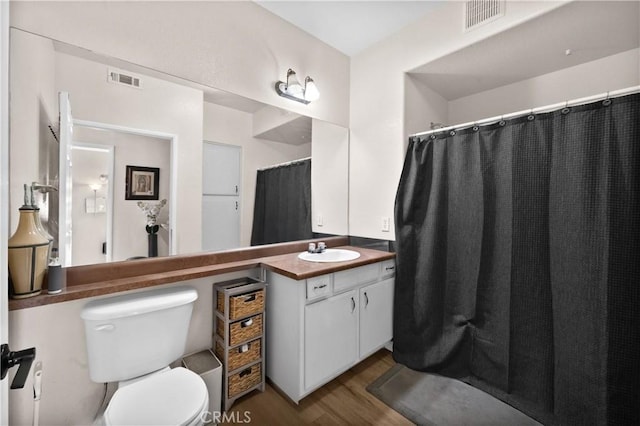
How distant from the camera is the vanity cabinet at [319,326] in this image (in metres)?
1.70

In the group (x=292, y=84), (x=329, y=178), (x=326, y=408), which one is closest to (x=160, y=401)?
(x=326, y=408)

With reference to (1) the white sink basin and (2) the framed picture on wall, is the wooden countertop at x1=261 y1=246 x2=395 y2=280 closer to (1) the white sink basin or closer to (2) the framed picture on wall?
(1) the white sink basin

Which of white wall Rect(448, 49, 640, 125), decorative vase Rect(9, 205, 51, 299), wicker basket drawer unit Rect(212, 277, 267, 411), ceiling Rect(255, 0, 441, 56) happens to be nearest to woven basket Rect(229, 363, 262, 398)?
wicker basket drawer unit Rect(212, 277, 267, 411)

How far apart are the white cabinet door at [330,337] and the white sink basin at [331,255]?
0.28 meters

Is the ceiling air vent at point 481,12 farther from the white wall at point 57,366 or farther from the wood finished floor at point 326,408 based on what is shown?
the white wall at point 57,366

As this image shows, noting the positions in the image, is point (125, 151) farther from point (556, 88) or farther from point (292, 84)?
point (556, 88)

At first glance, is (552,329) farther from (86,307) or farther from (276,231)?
(86,307)

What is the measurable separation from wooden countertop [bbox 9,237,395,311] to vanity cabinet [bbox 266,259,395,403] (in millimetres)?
82

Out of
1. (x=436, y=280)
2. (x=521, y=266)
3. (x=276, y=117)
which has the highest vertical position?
(x=276, y=117)

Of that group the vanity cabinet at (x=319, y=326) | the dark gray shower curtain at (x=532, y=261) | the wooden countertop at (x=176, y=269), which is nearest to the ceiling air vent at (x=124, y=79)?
the wooden countertop at (x=176, y=269)

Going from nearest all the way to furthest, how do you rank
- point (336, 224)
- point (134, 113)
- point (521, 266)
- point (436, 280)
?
point (134, 113) → point (521, 266) → point (436, 280) → point (336, 224)

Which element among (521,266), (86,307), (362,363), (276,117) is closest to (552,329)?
(521,266)

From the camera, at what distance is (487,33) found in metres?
1.79

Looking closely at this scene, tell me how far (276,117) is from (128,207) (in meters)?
1.18
